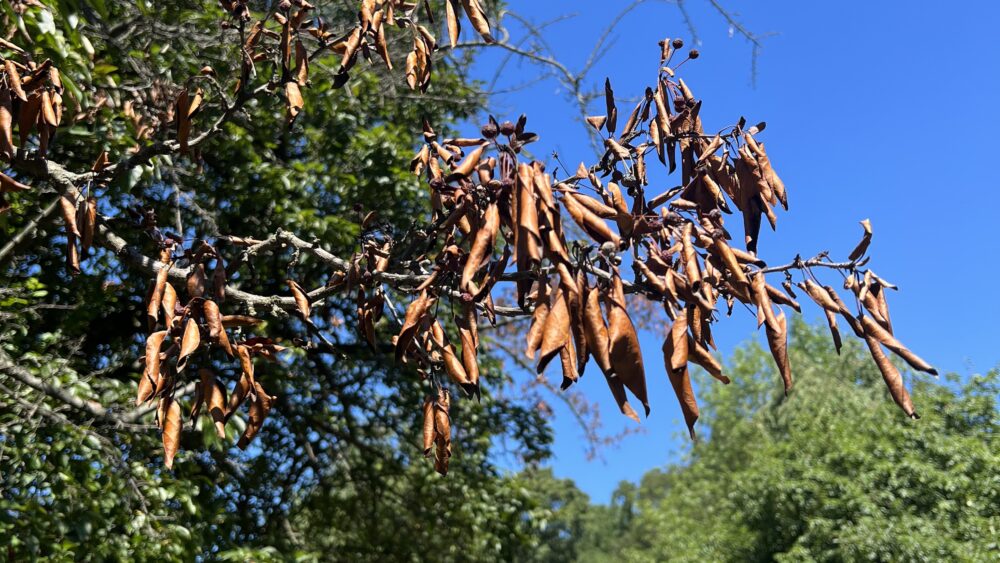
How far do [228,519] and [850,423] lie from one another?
13.0 m

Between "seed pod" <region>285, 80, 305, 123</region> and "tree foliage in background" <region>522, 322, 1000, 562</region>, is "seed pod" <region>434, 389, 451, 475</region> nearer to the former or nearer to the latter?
"seed pod" <region>285, 80, 305, 123</region>

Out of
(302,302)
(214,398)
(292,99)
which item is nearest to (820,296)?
(302,302)

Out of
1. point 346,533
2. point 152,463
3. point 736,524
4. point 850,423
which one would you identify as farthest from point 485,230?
point 736,524

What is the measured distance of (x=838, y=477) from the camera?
13961 mm

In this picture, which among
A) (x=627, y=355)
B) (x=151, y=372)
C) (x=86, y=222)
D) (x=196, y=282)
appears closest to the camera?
(x=627, y=355)

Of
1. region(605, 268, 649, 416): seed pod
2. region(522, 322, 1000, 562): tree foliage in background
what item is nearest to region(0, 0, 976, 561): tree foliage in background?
region(605, 268, 649, 416): seed pod

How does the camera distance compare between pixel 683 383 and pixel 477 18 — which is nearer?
pixel 683 383

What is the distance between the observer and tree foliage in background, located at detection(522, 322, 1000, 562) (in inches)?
468

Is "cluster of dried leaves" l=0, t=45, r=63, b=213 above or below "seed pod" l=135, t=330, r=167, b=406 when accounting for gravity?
above

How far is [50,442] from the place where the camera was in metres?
4.17

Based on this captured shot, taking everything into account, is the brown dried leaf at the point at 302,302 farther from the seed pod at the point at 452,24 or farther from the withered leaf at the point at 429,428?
the seed pod at the point at 452,24

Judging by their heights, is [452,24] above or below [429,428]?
above

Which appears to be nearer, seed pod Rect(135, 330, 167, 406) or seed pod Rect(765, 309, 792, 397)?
seed pod Rect(765, 309, 792, 397)

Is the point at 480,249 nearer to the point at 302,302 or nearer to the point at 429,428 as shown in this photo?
the point at 429,428
